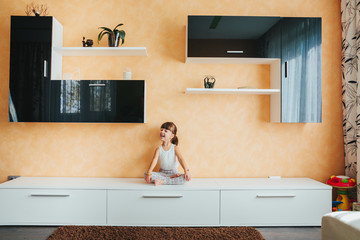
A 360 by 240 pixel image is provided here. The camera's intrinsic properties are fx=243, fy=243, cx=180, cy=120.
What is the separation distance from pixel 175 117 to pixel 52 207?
1.51m

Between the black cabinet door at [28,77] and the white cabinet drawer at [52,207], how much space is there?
76 centimetres

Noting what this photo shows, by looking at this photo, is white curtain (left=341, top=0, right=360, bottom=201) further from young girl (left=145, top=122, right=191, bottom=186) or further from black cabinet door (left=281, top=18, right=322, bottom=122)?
young girl (left=145, top=122, right=191, bottom=186)

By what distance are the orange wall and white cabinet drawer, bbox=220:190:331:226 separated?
0.44 m

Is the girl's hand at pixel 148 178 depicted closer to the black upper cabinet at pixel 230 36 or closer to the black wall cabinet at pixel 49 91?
the black wall cabinet at pixel 49 91

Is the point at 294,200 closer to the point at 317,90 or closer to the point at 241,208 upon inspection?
the point at 241,208

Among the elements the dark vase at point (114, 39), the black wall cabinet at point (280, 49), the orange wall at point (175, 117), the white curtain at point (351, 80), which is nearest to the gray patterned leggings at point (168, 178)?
the orange wall at point (175, 117)

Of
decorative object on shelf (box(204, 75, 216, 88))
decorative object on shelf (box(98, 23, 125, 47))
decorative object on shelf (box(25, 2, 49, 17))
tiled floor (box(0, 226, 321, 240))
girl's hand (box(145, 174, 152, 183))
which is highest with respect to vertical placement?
decorative object on shelf (box(25, 2, 49, 17))

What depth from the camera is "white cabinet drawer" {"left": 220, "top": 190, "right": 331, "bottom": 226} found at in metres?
2.32

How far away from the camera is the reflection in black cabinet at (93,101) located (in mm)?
2430

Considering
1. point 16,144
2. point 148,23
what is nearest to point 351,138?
point 148,23

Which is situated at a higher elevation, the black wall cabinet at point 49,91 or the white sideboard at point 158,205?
the black wall cabinet at point 49,91

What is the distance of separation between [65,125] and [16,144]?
589 mm

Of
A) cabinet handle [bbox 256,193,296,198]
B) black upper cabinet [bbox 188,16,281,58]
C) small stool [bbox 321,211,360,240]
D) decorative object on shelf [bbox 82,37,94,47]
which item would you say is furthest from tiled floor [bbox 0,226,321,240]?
decorative object on shelf [bbox 82,37,94,47]

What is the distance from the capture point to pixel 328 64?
2.80m
